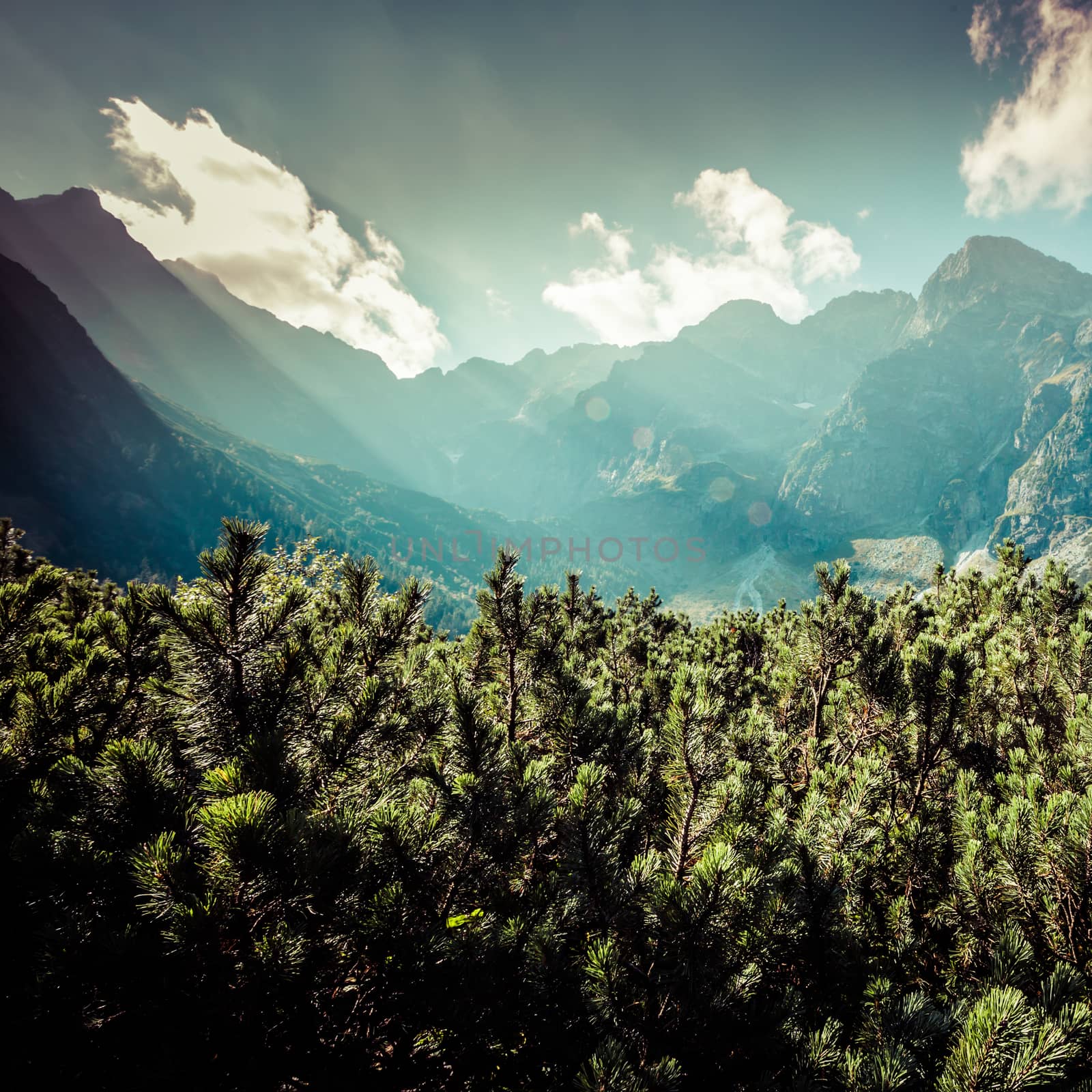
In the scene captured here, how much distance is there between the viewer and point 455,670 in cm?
697

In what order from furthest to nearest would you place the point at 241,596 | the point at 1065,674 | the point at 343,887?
1. the point at 1065,674
2. the point at 241,596
3. the point at 343,887

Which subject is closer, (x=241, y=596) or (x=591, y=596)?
(x=241, y=596)

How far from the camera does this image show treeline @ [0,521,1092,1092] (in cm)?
267

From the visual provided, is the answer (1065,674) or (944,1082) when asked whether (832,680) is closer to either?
(1065,674)

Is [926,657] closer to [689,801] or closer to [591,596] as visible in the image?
[689,801]

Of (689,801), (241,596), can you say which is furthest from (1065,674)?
(241,596)

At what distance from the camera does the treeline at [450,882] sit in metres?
2.67

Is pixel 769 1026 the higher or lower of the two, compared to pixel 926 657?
lower

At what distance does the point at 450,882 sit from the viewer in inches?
160

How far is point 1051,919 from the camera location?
5.25m

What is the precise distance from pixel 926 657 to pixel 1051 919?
12.7 feet

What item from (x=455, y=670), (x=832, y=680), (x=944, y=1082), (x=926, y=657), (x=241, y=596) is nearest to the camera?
(x=944, y=1082)

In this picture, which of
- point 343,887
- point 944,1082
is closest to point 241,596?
point 343,887

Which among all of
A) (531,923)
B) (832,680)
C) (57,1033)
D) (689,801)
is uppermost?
(832,680)
